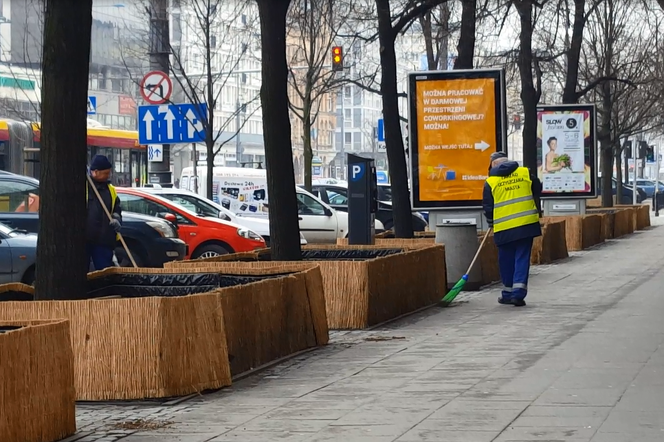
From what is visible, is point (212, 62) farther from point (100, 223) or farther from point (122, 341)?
point (122, 341)

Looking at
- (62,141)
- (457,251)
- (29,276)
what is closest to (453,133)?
(457,251)

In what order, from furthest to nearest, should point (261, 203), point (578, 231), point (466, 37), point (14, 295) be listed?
1. point (261, 203)
2. point (578, 231)
3. point (466, 37)
4. point (14, 295)

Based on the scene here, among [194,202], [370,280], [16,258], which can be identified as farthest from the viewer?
[194,202]

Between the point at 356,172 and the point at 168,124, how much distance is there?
382 cm

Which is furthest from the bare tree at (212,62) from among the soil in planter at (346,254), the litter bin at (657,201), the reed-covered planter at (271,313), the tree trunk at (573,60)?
the litter bin at (657,201)

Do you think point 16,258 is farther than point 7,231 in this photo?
No

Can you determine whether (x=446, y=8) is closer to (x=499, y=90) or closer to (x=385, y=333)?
(x=499, y=90)

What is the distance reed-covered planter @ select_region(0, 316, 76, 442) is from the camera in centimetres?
672

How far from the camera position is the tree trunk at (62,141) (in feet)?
29.3

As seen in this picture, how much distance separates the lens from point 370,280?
40.6ft

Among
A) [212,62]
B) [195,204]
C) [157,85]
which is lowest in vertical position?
[195,204]

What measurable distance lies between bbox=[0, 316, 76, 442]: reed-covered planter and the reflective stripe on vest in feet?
27.2

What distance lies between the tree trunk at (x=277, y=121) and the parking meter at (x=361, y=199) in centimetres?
425

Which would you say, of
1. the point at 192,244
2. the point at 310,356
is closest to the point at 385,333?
the point at 310,356
